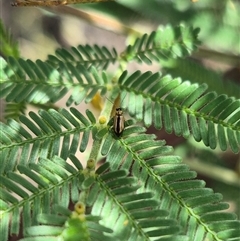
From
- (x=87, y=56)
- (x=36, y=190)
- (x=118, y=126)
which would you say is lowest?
(x=36, y=190)

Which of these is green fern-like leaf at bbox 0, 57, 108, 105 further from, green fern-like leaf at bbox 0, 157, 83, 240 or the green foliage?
green fern-like leaf at bbox 0, 157, 83, 240

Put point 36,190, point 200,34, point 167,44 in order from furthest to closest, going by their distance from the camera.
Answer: point 200,34 → point 167,44 → point 36,190

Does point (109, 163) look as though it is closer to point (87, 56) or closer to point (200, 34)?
point (87, 56)

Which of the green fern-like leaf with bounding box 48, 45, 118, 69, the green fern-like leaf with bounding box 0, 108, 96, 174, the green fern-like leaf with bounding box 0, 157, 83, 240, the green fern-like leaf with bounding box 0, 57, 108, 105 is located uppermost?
the green fern-like leaf with bounding box 48, 45, 118, 69

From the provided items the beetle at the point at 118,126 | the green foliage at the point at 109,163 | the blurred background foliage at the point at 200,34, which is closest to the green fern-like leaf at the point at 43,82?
the green foliage at the point at 109,163

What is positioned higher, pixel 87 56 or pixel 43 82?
pixel 87 56

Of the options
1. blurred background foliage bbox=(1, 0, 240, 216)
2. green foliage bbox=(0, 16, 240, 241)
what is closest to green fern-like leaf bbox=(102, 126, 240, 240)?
green foliage bbox=(0, 16, 240, 241)

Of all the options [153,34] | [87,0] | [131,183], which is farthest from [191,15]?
[131,183]

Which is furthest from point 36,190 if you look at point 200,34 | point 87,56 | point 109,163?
point 200,34
